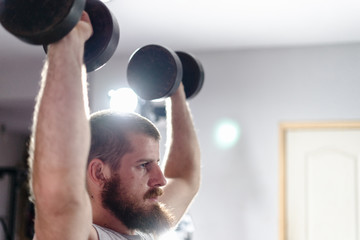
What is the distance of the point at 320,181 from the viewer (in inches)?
139

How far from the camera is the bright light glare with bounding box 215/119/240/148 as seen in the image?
12.3ft

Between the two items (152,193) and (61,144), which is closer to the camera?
(61,144)

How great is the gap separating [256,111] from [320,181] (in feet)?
2.07

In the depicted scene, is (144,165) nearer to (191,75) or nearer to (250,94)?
(191,75)

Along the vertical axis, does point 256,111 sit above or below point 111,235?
above

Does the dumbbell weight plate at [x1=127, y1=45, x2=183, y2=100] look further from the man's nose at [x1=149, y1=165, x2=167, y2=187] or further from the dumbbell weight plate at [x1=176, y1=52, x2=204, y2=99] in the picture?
the man's nose at [x1=149, y1=165, x2=167, y2=187]

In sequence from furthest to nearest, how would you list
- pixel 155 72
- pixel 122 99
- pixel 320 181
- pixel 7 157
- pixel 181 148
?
pixel 7 157 → pixel 320 181 → pixel 122 99 → pixel 181 148 → pixel 155 72

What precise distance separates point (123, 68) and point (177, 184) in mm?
2763

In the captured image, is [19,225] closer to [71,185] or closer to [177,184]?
[177,184]

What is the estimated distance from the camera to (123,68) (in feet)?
13.4

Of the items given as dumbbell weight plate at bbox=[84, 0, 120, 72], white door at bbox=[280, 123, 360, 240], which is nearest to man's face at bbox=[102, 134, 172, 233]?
dumbbell weight plate at bbox=[84, 0, 120, 72]

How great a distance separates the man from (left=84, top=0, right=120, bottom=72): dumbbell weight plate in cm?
8

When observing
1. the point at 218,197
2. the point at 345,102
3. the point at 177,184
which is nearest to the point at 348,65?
the point at 345,102

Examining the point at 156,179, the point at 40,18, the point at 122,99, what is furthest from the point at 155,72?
the point at 122,99
